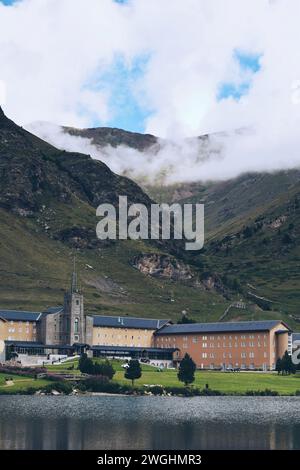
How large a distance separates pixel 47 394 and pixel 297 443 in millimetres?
73402

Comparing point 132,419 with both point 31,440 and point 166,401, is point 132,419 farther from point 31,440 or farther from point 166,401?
point 166,401

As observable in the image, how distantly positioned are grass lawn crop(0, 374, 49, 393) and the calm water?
9.29 meters

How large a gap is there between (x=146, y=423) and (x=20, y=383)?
6246 cm

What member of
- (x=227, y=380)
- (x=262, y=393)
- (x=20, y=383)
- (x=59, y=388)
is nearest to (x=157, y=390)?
(x=59, y=388)

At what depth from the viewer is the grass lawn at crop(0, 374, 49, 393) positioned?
158 meters

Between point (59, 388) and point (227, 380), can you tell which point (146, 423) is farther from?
point (227, 380)

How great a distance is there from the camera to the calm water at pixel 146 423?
89188 millimetres

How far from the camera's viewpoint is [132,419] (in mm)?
112812

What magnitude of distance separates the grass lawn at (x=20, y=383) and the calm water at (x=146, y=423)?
30.5 feet

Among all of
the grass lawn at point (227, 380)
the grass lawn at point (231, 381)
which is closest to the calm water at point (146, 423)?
the grass lawn at point (231, 381)

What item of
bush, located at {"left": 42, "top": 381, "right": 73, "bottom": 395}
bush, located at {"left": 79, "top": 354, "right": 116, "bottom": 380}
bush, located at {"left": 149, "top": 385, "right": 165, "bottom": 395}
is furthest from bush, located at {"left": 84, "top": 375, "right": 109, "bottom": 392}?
bush, located at {"left": 149, "top": 385, "right": 165, "bottom": 395}

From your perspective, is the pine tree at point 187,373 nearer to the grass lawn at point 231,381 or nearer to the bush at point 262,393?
the grass lawn at point 231,381

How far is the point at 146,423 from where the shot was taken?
10806 cm
